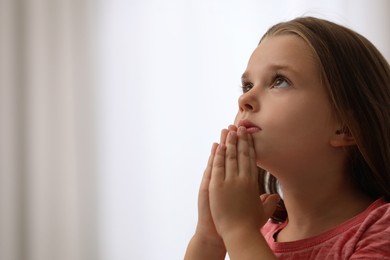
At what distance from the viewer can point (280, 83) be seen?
91cm

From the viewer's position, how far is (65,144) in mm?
1689

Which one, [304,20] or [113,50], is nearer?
[304,20]

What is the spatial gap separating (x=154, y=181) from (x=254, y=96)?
2.67ft

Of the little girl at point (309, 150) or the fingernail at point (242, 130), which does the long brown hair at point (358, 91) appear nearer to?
the little girl at point (309, 150)

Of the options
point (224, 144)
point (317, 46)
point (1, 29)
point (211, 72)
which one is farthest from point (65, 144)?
point (317, 46)

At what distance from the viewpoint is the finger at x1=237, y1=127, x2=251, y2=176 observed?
0.87m

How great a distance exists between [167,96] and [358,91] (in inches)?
32.9

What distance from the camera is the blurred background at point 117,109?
1621mm

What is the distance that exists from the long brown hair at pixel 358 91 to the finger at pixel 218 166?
0.74 ft

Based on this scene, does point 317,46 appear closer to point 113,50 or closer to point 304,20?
A: point 304,20

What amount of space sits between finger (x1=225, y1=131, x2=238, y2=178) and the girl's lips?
0.02 meters

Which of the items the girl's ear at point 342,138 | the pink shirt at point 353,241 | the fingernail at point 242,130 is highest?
the fingernail at point 242,130

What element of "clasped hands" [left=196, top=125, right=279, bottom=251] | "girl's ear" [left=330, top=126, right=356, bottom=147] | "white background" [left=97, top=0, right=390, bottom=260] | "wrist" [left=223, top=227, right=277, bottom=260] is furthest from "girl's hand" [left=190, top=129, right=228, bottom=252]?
"white background" [left=97, top=0, right=390, bottom=260]

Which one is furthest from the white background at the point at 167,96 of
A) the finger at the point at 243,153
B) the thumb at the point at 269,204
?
the finger at the point at 243,153
